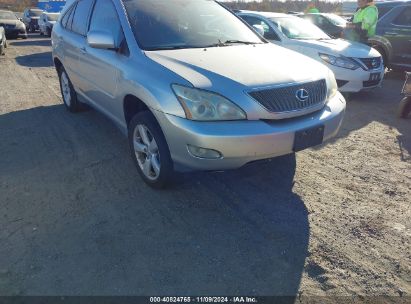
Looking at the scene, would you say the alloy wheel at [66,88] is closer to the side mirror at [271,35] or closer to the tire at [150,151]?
the tire at [150,151]

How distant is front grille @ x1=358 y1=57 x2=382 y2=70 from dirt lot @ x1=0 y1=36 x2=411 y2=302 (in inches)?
92.2

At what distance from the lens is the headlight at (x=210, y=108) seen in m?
2.73

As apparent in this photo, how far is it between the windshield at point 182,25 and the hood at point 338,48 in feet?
8.93

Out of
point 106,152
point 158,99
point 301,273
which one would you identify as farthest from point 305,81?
point 106,152

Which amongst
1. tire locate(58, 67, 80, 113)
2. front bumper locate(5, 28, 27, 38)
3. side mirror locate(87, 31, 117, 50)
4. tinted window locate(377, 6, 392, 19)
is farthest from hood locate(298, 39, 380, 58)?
front bumper locate(5, 28, 27, 38)

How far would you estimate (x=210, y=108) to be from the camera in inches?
108

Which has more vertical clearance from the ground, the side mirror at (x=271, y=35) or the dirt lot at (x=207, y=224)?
the side mirror at (x=271, y=35)

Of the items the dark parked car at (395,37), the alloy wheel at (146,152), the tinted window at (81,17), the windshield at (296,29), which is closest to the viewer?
the alloy wheel at (146,152)

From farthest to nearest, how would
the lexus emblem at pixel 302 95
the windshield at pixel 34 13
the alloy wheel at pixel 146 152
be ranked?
the windshield at pixel 34 13
the alloy wheel at pixel 146 152
the lexus emblem at pixel 302 95

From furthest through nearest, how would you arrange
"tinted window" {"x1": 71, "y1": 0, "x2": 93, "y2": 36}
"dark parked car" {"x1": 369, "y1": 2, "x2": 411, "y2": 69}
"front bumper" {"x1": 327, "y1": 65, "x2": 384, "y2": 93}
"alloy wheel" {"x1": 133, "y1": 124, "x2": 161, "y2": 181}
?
"dark parked car" {"x1": 369, "y1": 2, "x2": 411, "y2": 69}, "front bumper" {"x1": 327, "y1": 65, "x2": 384, "y2": 93}, "tinted window" {"x1": 71, "y1": 0, "x2": 93, "y2": 36}, "alloy wheel" {"x1": 133, "y1": 124, "x2": 161, "y2": 181}

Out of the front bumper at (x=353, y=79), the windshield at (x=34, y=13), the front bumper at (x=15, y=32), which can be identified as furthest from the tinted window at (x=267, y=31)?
the windshield at (x=34, y=13)

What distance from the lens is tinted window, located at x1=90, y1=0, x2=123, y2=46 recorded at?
3.62 metres

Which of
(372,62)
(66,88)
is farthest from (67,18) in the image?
(372,62)

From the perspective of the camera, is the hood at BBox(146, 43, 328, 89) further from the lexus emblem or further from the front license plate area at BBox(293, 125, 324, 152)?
the front license plate area at BBox(293, 125, 324, 152)
